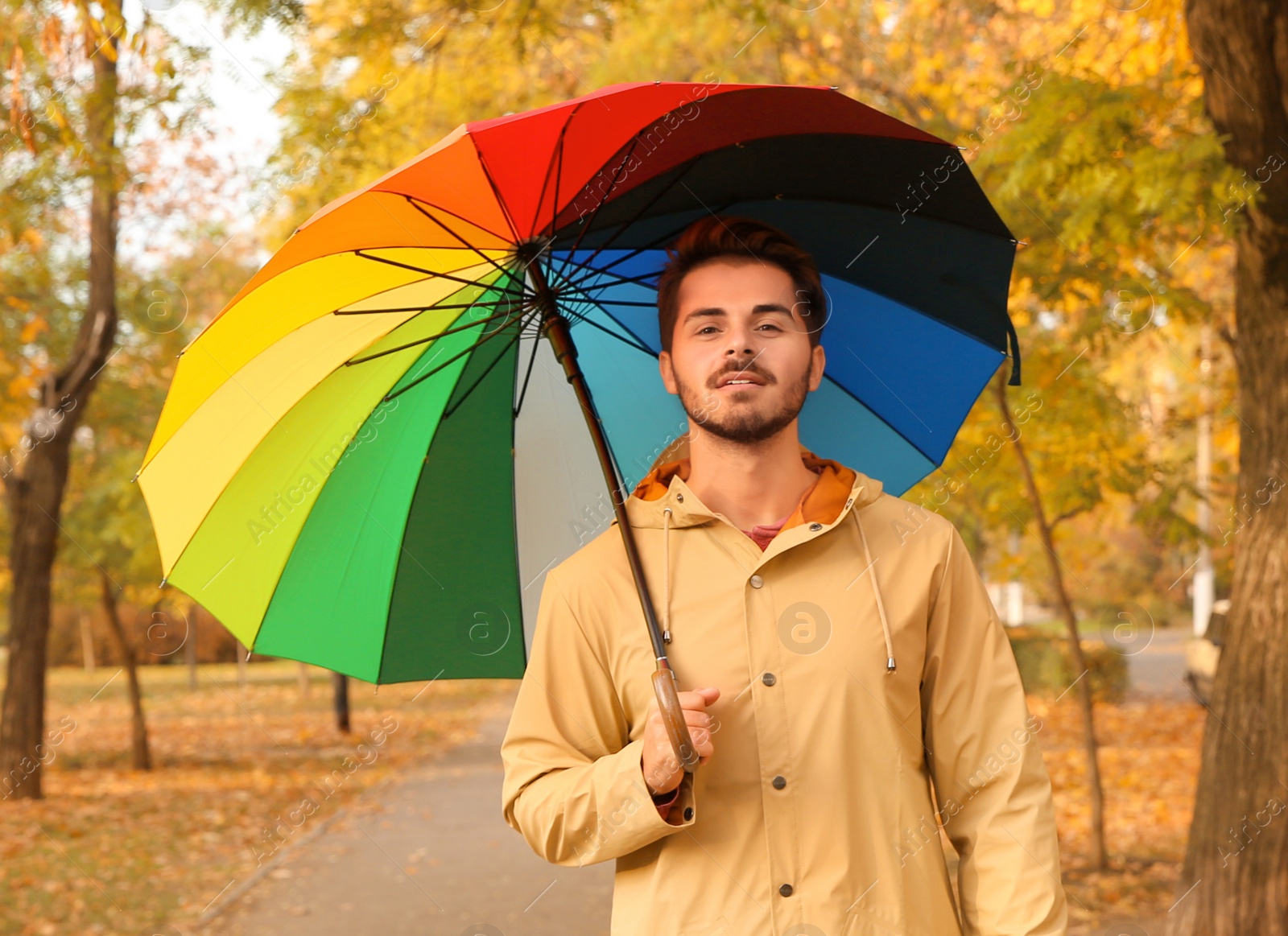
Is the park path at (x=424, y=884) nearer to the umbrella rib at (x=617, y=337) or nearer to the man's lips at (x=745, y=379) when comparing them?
the umbrella rib at (x=617, y=337)

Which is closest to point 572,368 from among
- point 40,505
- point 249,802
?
point 40,505

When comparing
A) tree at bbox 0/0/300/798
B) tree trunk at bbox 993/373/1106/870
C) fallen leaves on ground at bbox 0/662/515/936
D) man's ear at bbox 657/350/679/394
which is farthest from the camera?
fallen leaves on ground at bbox 0/662/515/936

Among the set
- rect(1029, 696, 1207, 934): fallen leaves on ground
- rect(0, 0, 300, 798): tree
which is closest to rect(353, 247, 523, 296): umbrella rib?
rect(0, 0, 300, 798): tree

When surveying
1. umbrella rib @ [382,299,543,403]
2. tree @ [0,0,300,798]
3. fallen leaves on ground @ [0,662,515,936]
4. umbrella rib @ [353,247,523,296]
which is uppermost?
tree @ [0,0,300,798]

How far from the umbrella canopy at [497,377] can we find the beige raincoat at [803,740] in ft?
2.16

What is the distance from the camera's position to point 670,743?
2217mm

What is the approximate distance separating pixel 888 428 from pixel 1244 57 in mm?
3432

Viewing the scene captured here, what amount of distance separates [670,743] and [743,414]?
714 mm

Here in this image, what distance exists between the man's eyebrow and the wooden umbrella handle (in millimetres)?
826

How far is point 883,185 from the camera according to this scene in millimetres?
2920

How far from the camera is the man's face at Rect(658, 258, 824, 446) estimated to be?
8.26ft

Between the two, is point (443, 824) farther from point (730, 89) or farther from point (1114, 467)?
point (730, 89)

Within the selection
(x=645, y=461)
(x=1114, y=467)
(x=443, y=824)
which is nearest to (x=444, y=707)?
(x=443, y=824)

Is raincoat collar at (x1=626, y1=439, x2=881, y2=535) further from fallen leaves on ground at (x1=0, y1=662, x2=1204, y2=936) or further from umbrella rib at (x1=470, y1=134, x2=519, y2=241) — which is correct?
fallen leaves on ground at (x1=0, y1=662, x2=1204, y2=936)
